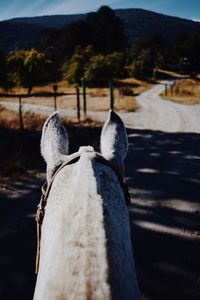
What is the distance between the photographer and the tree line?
37.5 metres

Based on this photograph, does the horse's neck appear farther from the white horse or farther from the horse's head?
the horse's head

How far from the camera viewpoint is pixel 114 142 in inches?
59.8

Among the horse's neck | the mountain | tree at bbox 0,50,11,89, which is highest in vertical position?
the mountain

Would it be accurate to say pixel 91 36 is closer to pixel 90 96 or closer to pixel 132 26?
pixel 90 96

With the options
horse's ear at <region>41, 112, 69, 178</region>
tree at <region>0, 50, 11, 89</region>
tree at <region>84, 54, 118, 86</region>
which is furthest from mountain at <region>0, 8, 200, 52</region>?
horse's ear at <region>41, 112, 69, 178</region>

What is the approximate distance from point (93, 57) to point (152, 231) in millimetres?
43817

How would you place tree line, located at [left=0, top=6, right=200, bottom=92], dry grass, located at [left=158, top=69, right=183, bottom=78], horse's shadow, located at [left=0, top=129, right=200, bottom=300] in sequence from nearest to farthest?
1. horse's shadow, located at [left=0, top=129, right=200, bottom=300]
2. tree line, located at [left=0, top=6, right=200, bottom=92]
3. dry grass, located at [left=158, top=69, right=183, bottom=78]

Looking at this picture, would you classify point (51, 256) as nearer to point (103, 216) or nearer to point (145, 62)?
point (103, 216)

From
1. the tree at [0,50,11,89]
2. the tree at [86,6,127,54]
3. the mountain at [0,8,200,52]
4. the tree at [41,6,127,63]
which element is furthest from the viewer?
the mountain at [0,8,200,52]

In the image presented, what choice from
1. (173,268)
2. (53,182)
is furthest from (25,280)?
(53,182)

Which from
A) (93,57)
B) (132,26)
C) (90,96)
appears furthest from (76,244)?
(132,26)

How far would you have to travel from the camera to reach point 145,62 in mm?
59875

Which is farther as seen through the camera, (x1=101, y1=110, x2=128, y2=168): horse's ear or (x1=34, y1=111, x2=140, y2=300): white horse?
(x1=101, y1=110, x2=128, y2=168): horse's ear

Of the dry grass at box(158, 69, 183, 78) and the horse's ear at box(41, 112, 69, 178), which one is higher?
the dry grass at box(158, 69, 183, 78)
